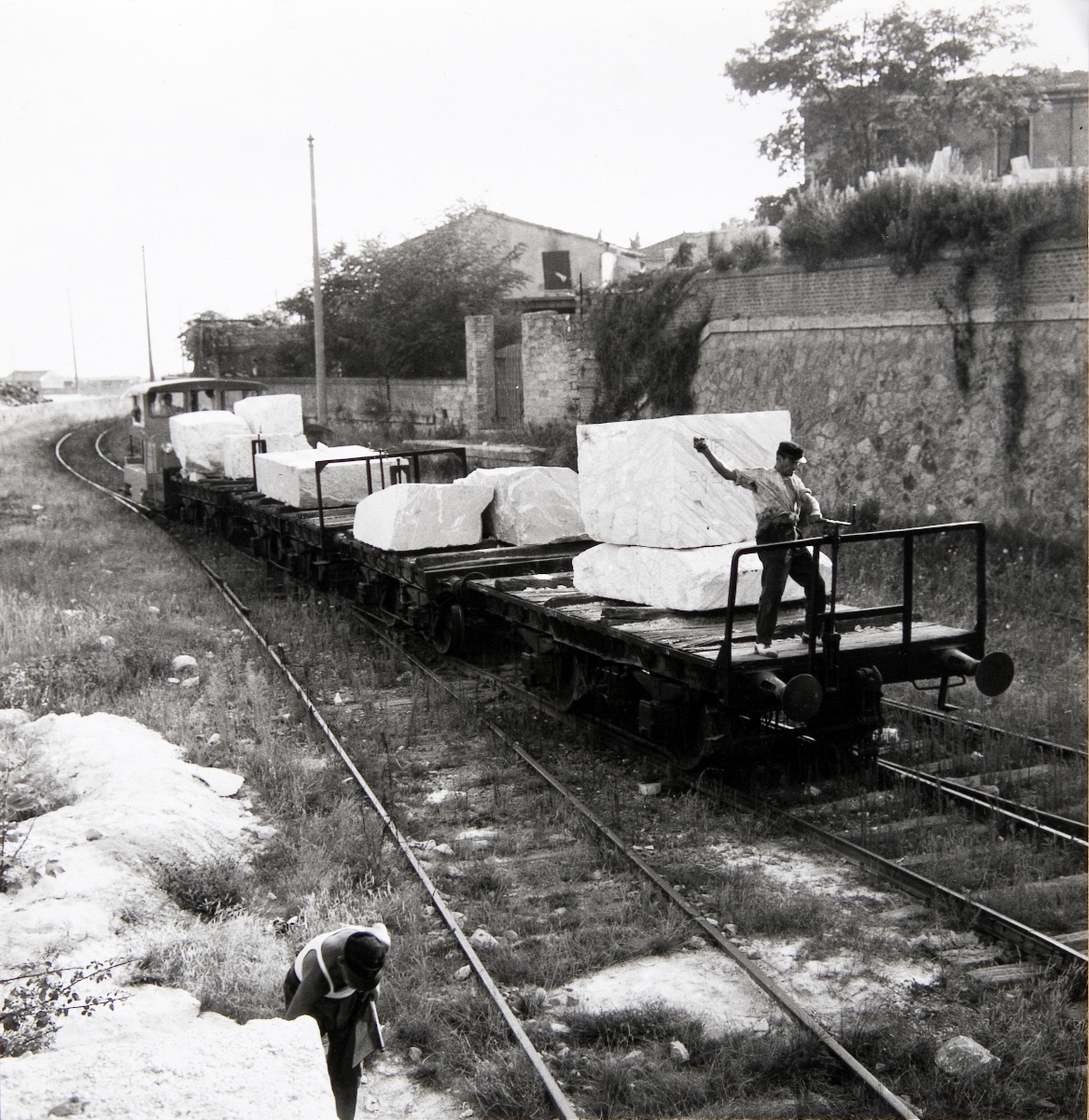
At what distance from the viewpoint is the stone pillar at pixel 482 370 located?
87.9 feet

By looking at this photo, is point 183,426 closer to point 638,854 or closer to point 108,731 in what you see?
point 108,731

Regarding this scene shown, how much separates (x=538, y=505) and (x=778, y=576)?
14.1 feet

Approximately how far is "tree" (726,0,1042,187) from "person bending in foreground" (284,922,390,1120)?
21.0 metres

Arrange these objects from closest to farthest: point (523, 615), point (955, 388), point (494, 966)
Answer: point (494, 966), point (523, 615), point (955, 388)

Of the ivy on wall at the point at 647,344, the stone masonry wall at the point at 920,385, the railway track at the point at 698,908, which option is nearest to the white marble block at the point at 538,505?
the railway track at the point at 698,908

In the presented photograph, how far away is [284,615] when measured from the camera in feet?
43.1

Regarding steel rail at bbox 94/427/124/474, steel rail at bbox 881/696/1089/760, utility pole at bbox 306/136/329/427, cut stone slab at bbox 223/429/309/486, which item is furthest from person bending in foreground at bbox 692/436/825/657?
steel rail at bbox 94/427/124/474

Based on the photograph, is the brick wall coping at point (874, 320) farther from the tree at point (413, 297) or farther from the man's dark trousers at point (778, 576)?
the tree at point (413, 297)

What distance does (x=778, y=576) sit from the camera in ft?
22.4

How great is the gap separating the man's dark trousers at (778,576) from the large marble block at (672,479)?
0.76 metres

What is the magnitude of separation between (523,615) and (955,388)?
8.13 metres

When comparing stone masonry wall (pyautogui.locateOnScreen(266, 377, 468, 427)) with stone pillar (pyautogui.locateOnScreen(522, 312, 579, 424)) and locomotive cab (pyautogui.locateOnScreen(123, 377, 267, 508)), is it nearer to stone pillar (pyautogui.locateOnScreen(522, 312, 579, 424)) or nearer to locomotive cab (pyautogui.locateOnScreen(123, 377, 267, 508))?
stone pillar (pyautogui.locateOnScreen(522, 312, 579, 424))

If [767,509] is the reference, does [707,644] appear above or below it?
below

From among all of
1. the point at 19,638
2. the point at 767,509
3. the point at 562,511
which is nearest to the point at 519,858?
the point at 767,509
